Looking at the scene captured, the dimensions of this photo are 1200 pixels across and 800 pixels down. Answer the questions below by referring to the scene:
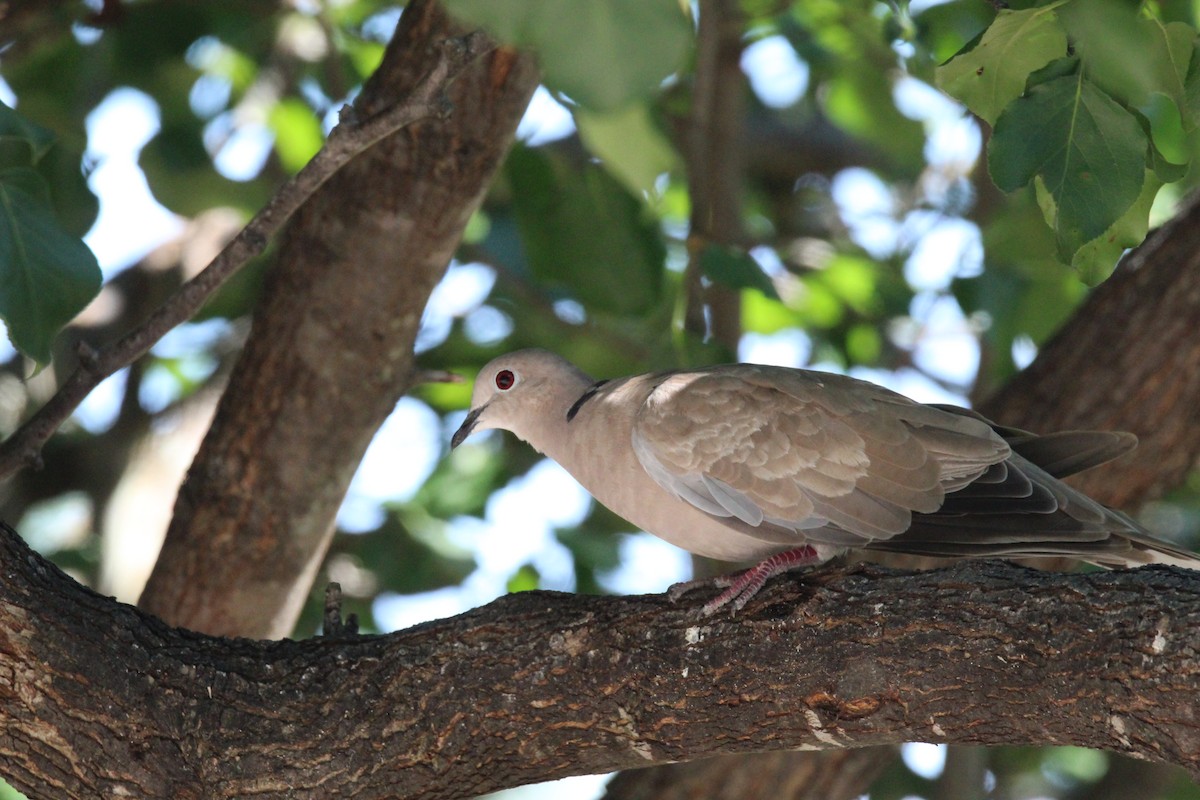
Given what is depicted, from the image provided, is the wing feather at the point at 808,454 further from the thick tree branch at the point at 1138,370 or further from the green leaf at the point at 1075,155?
the thick tree branch at the point at 1138,370

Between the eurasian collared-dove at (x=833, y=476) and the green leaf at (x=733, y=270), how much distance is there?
2.35ft

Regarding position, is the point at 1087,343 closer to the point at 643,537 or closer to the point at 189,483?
the point at 643,537

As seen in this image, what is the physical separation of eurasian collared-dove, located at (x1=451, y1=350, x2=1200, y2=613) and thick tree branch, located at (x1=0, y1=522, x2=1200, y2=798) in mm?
258

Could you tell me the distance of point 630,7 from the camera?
161cm

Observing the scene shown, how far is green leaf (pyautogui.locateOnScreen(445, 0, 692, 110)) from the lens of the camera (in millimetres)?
1592

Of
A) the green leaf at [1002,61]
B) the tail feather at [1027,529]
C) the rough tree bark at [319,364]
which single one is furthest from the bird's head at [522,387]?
the green leaf at [1002,61]

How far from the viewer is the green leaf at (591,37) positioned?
5.22 ft

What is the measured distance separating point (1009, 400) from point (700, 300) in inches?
41.1

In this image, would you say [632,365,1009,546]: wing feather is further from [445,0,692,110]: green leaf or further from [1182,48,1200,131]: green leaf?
[445,0,692,110]: green leaf

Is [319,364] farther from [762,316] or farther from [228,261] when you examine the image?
[762,316]

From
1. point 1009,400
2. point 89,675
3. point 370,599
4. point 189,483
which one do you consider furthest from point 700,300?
point 89,675

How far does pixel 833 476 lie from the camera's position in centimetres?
294

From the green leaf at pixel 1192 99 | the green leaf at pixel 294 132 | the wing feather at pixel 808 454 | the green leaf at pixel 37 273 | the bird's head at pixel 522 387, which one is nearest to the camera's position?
the green leaf at pixel 1192 99

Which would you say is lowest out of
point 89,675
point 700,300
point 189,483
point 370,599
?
point 89,675
